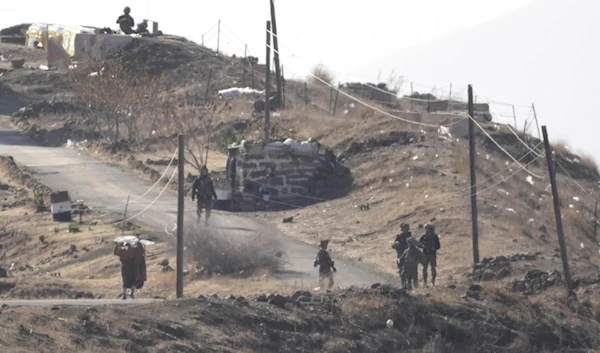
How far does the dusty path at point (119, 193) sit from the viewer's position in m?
32.4

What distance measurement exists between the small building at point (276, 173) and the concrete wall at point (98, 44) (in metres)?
30.1

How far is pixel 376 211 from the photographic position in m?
40.8

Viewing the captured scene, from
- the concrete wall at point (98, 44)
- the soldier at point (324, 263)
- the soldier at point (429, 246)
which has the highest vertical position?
the concrete wall at point (98, 44)

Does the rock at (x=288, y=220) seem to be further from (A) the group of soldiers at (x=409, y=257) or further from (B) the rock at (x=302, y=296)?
(B) the rock at (x=302, y=296)

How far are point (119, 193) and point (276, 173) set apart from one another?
16.1 ft

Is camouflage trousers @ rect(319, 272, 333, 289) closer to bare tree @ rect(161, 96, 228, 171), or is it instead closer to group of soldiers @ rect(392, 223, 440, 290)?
group of soldiers @ rect(392, 223, 440, 290)

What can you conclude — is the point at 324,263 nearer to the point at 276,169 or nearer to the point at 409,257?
the point at 409,257

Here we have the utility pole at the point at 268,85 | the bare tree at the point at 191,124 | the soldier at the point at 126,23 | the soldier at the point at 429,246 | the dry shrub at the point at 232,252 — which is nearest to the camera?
the soldier at the point at 429,246

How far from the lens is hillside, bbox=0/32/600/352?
22906mm

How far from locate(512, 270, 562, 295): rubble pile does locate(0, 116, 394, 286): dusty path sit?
10.9 feet

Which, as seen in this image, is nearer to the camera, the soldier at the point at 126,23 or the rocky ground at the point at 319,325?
the rocky ground at the point at 319,325

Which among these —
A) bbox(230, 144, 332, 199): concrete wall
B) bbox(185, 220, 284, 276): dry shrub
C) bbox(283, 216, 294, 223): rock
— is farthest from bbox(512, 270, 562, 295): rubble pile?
bbox(230, 144, 332, 199): concrete wall

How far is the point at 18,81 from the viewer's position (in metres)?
72.9

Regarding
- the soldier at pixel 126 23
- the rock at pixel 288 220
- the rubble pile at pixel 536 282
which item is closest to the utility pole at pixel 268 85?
the rock at pixel 288 220
